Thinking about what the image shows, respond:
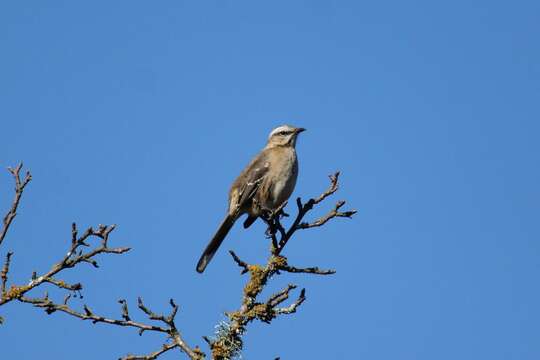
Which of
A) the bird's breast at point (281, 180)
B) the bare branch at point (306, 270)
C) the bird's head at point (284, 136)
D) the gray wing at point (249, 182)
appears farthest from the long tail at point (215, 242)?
the bare branch at point (306, 270)

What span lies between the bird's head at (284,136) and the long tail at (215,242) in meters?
1.75

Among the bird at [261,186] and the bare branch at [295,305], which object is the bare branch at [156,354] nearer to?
the bare branch at [295,305]

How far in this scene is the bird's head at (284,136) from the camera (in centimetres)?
1007

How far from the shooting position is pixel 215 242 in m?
8.26

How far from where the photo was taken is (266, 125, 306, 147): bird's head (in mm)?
10068

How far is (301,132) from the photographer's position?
10281mm

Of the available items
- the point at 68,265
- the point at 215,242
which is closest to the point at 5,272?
the point at 68,265

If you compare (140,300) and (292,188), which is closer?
(140,300)

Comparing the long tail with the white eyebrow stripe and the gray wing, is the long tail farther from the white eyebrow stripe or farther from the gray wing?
the white eyebrow stripe

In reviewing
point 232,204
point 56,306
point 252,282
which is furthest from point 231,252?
point 232,204

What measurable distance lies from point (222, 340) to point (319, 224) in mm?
1438

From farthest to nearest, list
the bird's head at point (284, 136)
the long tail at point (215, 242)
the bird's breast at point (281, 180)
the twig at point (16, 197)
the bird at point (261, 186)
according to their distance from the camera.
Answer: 1. the bird's head at point (284, 136)
2. the bird's breast at point (281, 180)
3. the bird at point (261, 186)
4. the long tail at point (215, 242)
5. the twig at point (16, 197)

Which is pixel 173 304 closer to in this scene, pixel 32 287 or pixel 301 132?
pixel 32 287

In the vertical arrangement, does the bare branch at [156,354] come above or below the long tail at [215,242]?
below
